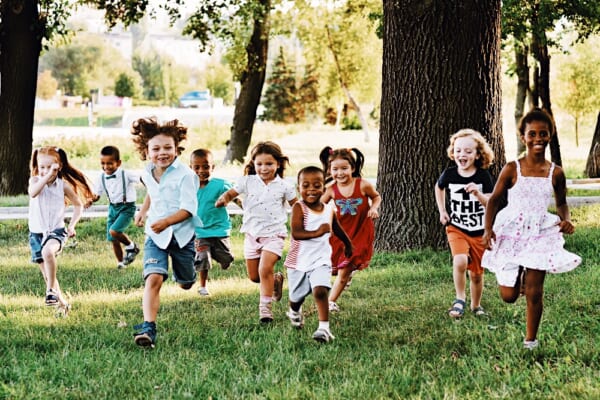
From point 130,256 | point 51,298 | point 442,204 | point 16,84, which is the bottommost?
point 130,256

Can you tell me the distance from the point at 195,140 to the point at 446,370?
1465 inches

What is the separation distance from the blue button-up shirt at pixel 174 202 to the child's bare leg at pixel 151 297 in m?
0.25

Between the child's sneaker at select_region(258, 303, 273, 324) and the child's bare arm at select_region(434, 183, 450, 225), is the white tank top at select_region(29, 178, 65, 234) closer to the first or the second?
the child's sneaker at select_region(258, 303, 273, 324)

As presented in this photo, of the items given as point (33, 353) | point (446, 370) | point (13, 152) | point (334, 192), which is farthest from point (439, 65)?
point (13, 152)

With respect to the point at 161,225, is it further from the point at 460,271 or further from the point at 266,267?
the point at 460,271

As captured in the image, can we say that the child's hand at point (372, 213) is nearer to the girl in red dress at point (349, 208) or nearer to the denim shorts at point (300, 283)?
the girl in red dress at point (349, 208)

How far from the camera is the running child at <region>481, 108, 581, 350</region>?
586cm

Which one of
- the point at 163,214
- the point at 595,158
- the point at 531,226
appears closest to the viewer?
the point at 531,226

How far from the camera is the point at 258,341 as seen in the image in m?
6.36

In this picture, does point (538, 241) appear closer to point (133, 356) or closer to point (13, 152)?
point (133, 356)

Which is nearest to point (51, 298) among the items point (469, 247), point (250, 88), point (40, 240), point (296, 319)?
point (40, 240)

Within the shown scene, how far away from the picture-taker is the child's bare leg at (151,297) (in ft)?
20.7

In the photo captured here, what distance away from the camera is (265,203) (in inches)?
297

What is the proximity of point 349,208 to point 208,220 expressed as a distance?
1.74m
